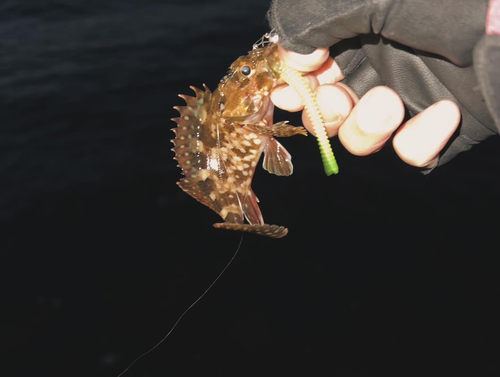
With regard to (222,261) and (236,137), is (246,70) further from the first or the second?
(222,261)

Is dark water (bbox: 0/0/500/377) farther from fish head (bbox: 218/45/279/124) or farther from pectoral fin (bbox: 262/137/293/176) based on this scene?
fish head (bbox: 218/45/279/124)

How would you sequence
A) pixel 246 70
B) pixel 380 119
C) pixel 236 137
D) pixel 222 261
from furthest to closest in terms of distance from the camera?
pixel 222 261 < pixel 236 137 < pixel 246 70 < pixel 380 119

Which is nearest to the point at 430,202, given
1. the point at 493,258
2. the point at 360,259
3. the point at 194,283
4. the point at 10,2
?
the point at 493,258

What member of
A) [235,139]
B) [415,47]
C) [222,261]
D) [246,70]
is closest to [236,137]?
[235,139]

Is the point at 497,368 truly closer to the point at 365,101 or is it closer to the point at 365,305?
the point at 365,305

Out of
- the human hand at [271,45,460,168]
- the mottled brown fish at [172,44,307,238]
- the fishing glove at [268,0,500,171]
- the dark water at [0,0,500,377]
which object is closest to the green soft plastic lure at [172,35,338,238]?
the mottled brown fish at [172,44,307,238]

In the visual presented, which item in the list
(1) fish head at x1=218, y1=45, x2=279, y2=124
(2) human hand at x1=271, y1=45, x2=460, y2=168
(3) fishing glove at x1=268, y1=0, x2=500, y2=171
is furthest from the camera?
(1) fish head at x1=218, y1=45, x2=279, y2=124
